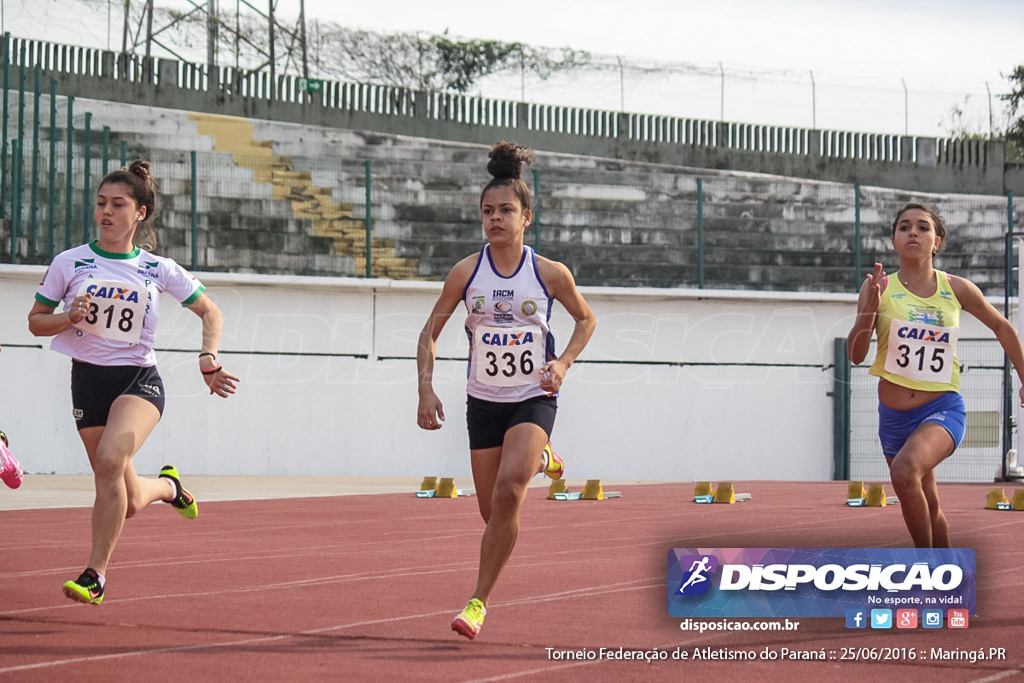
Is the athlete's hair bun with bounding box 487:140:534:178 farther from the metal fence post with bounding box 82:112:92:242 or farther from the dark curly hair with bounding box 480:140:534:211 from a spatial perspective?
the metal fence post with bounding box 82:112:92:242

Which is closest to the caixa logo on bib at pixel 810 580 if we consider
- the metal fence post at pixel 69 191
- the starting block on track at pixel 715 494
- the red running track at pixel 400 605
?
→ the red running track at pixel 400 605

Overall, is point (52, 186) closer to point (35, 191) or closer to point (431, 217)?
point (35, 191)

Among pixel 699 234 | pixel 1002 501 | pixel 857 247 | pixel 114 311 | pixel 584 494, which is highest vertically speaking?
pixel 699 234

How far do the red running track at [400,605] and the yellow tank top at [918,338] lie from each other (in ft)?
3.16

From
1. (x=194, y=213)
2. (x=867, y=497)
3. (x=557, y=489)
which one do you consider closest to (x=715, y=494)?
(x=867, y=497)

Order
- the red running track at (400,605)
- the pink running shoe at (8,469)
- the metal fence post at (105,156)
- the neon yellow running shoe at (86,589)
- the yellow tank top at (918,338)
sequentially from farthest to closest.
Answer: the metal fence post at (105,156), the pink running shoe at (8,469), the yellow tank top at (918,338), the neon yellow running shoe at (86,589), the red running track at (400,605)

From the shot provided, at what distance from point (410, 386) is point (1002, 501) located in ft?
33.7

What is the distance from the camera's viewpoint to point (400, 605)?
675 cm

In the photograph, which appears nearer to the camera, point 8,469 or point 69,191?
point 8,469

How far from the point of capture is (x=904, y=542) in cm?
984

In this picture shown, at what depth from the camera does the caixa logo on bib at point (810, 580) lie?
5117 millimetres

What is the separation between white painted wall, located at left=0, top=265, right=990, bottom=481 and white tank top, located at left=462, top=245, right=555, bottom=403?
14.7m

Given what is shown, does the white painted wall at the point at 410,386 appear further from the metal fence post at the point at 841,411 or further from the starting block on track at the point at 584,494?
the starting block on track at the point at 584,494

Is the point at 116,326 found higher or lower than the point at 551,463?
higher
